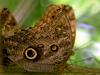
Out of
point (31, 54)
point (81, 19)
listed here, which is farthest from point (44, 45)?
point (81, 19)

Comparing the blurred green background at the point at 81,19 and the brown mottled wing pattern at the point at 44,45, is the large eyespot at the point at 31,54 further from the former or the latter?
the blurred green background at the point at 81,19

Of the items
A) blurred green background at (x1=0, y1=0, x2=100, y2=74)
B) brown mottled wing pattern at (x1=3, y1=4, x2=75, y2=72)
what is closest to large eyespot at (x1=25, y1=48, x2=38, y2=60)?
brown mottled wing pattern at (x1=3, y1=4, x2=75, y2=72)

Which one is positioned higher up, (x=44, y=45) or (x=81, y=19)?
(x=81, y=19)

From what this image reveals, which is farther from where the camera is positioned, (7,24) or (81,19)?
(81,19)

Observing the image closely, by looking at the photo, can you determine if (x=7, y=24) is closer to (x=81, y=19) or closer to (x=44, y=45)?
(x=44, y=45)

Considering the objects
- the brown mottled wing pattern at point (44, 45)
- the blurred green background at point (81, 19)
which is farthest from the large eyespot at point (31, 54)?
the blurred green background at point (81, 19)

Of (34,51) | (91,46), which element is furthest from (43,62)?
(91,46)

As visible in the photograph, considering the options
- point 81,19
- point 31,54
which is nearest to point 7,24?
point 31,54

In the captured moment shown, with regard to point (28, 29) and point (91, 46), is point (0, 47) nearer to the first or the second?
point (28, 29)
